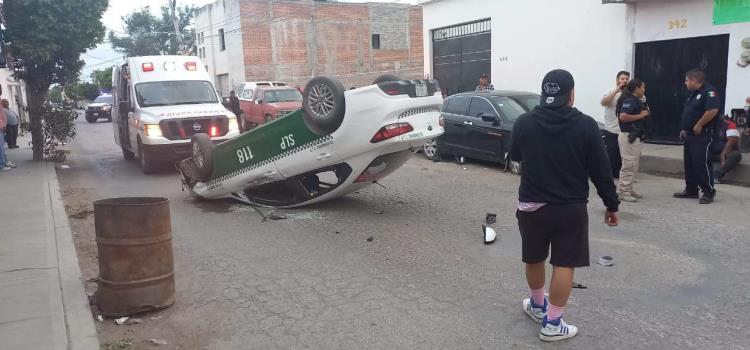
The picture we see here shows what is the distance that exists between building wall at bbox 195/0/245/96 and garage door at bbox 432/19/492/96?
21.9m

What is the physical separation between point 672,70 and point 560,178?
33.6 ft

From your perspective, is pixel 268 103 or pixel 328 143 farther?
pixel 268 103

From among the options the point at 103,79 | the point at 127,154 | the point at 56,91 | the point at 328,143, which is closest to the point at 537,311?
the point at 328,143

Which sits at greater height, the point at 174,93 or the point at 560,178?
the point at 174,93

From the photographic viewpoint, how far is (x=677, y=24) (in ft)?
39.5

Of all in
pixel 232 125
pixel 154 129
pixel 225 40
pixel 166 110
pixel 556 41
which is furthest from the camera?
pixel 225 40

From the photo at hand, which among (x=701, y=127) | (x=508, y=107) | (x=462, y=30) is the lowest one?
(x=701, y=127)

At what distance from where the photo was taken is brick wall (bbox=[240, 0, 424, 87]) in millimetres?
38188

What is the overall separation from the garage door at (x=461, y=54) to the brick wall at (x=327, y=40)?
1955cm

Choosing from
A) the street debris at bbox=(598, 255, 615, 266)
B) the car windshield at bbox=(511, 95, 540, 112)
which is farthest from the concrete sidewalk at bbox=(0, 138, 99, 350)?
the car windshield at bbox=(511, 95, 540, 112)

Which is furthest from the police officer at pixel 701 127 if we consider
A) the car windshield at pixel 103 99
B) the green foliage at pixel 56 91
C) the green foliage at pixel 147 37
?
the green foliage at pixel 147 37

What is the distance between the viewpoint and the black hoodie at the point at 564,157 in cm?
367

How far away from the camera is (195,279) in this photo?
5.50 metres

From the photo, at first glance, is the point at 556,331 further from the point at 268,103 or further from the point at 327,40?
the point at 327,40
